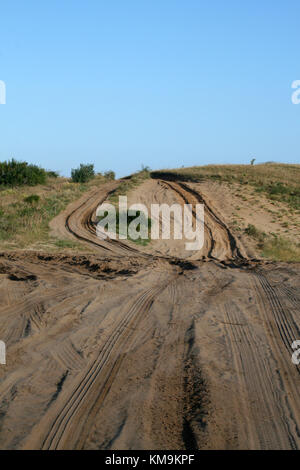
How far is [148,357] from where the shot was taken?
705cm

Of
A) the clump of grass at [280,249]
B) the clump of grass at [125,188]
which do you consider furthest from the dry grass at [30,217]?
the clump of grass at [280,249]

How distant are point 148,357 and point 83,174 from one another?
31.8 meters

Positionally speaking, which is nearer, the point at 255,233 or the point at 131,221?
the point at 255,233

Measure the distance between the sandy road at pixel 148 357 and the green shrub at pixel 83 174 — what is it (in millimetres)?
24475

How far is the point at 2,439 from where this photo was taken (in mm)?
4957

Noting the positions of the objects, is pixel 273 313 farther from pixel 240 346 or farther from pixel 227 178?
pixel 227 178

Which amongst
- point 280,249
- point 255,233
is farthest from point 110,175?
point 280,249

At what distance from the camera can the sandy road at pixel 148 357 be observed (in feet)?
16.8

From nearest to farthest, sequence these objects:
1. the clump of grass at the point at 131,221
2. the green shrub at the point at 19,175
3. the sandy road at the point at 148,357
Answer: the sandy road at the point at 148,357 → the clump of grass at the point at 131,221 → the green shrub at the point at 19,175

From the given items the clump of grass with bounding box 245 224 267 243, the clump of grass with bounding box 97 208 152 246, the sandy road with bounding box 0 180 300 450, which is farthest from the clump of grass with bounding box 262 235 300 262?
the clump of grass with bounding box 97 208 152 246

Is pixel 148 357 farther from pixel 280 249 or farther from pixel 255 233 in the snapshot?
pixel 255 233

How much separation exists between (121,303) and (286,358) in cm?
377

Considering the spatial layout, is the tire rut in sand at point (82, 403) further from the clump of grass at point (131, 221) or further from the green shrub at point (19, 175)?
the green shrub at point (19, 175)

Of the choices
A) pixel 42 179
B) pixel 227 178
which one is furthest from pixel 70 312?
pixel 42 179
